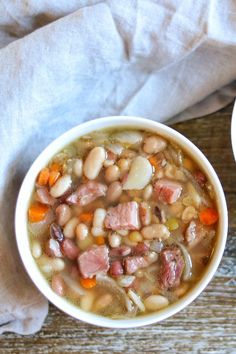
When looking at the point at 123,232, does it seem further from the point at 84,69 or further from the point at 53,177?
the point at 84,69

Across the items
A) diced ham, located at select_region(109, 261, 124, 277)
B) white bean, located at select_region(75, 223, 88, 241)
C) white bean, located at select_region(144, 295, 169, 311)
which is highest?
white bean, located at select_region(75, 223, 88, 241)

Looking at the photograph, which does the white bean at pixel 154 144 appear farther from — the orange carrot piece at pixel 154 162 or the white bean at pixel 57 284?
the white bean at pixel 57 284

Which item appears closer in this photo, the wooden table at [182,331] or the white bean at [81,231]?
the white bean at [81,231]

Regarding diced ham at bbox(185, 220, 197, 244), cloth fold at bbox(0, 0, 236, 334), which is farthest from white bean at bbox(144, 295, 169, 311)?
cloth fold at bbox(0, 0, 236, 334)

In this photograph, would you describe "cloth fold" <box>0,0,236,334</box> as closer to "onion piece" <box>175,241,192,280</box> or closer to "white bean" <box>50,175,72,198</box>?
"white bean" <box>50,175,72,198</box>

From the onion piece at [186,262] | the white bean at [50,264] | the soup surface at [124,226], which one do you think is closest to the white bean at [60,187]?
the soup surface at [124,226]

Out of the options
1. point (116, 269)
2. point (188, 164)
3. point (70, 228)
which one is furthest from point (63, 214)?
point (188, 164)

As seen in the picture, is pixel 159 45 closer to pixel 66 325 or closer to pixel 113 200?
pixel 113 200
